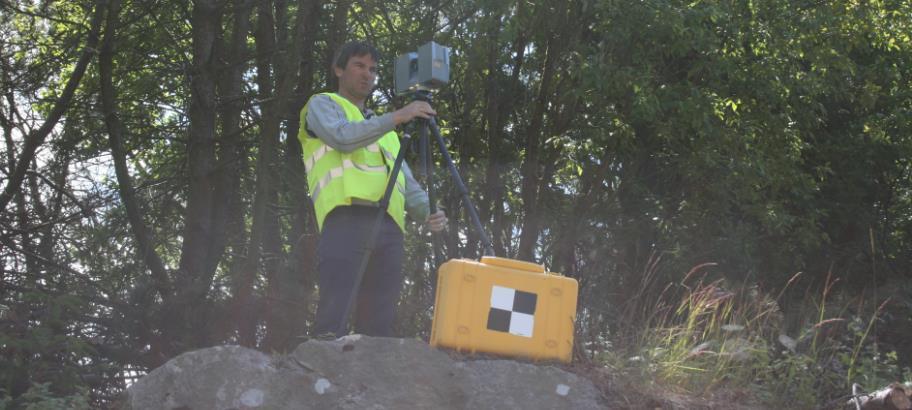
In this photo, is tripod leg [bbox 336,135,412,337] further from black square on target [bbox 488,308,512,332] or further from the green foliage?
the green foliage

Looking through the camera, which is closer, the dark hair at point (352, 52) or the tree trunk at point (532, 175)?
the dark hair at point (352, 52)

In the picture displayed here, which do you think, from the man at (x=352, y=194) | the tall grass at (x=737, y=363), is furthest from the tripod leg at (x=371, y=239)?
the tall grass at (x=737, y=363)

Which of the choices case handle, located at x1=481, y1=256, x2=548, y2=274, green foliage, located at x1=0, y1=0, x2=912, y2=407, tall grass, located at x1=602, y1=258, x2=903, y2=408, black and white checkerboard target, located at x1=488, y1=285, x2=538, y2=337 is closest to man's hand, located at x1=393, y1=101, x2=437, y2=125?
case handle, located at x1=481, y1=256, x2=548, y2=274

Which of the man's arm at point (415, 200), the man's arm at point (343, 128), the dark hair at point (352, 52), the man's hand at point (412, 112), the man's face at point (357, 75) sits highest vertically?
the dark hair at point (352, 52)

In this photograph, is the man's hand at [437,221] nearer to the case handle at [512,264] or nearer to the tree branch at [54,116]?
the case handle at [512,264]

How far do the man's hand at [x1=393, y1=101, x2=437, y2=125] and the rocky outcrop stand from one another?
844 millimetres

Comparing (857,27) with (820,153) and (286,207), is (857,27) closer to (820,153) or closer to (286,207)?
(820,153)

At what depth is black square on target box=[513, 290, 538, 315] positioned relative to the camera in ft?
12.7

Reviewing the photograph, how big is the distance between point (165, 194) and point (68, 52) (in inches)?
54.4

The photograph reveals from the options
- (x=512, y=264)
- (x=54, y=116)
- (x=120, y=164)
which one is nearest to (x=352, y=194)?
(x=512, y=264)

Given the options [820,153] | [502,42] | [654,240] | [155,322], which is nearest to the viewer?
[155,322]

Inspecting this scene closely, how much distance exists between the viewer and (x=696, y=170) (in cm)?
952

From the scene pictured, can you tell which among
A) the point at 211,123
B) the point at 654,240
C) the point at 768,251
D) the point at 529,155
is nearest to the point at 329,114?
the point at 211,123

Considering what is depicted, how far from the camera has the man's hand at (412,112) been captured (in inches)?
154
